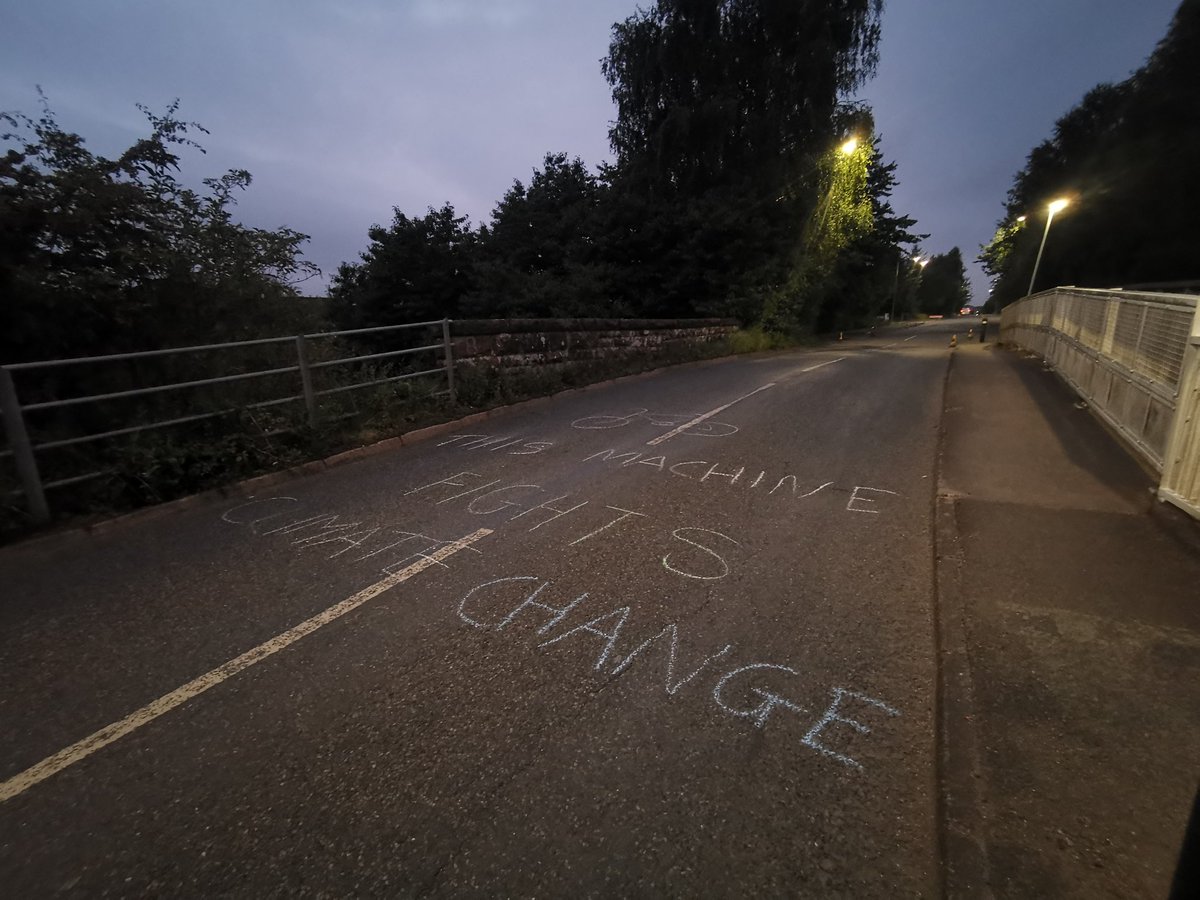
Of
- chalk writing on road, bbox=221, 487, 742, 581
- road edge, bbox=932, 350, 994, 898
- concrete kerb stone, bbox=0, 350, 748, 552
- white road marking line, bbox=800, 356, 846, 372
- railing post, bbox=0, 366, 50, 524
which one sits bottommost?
road edge, bbox=932, 350, 994, 898

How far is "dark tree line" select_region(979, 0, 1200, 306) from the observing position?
31828 mm

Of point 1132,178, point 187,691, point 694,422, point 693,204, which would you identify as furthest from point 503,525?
point 1132,178

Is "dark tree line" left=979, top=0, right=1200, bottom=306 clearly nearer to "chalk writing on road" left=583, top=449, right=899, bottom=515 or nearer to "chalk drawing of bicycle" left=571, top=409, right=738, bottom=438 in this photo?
"chalk drawing of bicycle" left=571, top=409, right=738, bottom=438

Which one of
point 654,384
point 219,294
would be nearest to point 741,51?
point 654,384

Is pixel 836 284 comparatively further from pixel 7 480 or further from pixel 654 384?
pixel 7 480

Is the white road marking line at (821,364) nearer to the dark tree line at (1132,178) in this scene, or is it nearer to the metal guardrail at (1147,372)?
the metal guardrail at (1147,372)

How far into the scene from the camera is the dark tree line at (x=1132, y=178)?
31.8 metres

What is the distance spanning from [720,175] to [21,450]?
25223mm

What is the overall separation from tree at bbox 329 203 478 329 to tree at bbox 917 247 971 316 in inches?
4226

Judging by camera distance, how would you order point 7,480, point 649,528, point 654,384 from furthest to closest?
point 654,384 → point 7,480 → point 649,528

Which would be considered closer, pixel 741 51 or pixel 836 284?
pixel 741 51

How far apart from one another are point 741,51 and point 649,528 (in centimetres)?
2701

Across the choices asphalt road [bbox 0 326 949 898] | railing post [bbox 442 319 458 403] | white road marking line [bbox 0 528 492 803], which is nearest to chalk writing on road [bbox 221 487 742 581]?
asphalt road [bbox 0 326 949 898]

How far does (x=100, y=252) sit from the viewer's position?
650 centimetres
